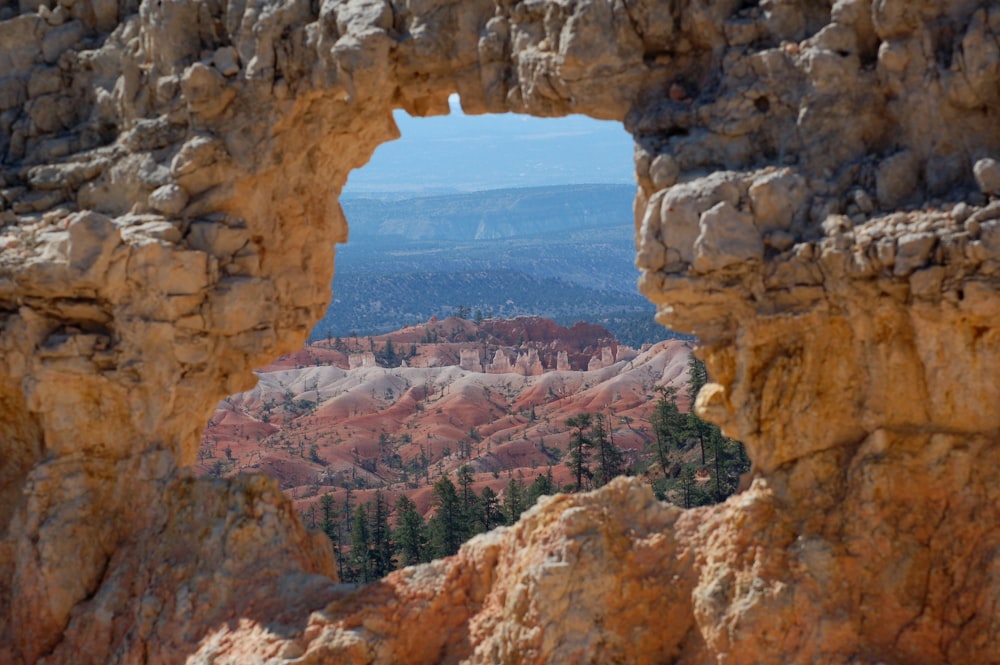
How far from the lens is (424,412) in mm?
60125

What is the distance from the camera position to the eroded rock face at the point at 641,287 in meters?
9.35

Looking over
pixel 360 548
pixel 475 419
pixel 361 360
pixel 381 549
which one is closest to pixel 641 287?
pixel 360 548

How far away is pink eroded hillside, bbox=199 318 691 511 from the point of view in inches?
1935

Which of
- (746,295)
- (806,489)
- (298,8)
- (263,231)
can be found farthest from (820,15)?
(263,231)

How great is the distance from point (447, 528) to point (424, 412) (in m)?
29.4

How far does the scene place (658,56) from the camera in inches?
430

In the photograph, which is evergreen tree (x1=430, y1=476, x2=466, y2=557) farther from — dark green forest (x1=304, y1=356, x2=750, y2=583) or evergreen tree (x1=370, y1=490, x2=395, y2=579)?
evergreen tree (x1=370, y1=490, x2=395, y2=579)

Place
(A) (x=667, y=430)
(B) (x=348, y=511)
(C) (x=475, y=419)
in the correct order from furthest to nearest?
(C) (x=475, y=419) < (B) (x=348, y=511) < (A) (x=667, y=430)

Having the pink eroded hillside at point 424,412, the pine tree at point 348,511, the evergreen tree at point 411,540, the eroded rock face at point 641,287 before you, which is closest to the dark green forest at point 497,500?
the evergreen tree at point 411,540

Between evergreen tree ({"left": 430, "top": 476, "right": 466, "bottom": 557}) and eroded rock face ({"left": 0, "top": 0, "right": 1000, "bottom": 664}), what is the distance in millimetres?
17575

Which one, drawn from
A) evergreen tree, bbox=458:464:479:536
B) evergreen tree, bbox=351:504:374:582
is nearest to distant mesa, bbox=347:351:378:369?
evergreen tree, bbox=458:464:479:536

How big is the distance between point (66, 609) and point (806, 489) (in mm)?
6799

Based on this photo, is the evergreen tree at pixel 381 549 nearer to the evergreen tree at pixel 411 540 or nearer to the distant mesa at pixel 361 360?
the evergreen tree at pixel 411 540

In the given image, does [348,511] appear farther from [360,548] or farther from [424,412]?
[424,412]
